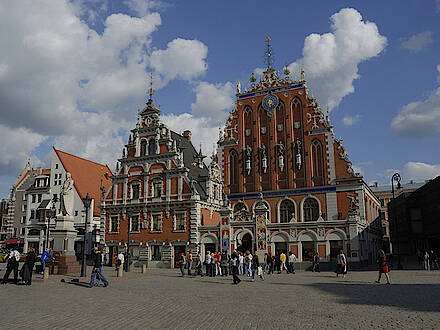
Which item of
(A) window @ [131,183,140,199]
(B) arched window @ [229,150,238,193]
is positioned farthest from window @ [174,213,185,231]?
Result: (B) arched window @ [229,150,238,193]

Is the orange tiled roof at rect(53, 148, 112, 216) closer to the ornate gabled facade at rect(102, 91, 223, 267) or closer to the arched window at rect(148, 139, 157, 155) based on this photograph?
the ornate gabled facade at rect(102, 91, 223, 267)

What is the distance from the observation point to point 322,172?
38.8 m

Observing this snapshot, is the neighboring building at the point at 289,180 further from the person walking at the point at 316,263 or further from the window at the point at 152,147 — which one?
the window at the point at 152,147

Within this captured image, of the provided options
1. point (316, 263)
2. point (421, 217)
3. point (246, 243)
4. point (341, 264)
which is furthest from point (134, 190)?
point (421, 217)

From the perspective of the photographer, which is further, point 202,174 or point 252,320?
point 202,174

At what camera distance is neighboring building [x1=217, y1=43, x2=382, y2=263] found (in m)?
34.3

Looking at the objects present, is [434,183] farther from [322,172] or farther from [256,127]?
[256,127]

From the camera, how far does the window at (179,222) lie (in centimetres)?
3831

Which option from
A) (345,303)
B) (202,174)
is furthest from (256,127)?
(345,303)

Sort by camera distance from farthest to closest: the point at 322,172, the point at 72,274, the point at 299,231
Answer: the point at 322,172 < the point at 299,231 < the point at 72,274

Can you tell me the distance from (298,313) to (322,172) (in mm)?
29305

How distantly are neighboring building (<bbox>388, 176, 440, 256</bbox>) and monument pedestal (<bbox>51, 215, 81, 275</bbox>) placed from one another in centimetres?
3314

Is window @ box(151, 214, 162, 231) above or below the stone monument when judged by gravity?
above

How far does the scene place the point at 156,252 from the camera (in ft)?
128
